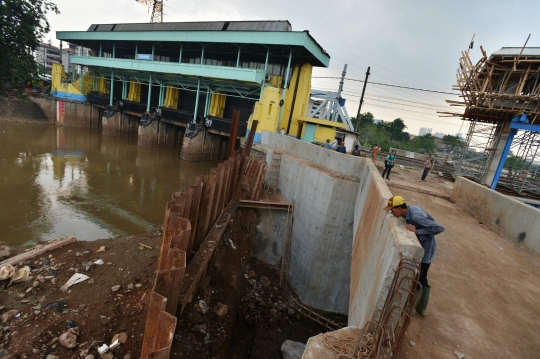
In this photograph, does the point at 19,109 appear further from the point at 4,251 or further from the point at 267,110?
the point at 4,251

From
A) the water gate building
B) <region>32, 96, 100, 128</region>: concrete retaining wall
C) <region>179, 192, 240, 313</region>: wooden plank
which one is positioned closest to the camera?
<region>179, 192, 240, 313</region>: wooden plank

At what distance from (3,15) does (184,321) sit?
33.0 metres

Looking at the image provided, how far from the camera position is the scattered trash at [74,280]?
4887 mm

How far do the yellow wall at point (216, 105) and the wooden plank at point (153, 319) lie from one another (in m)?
21.0

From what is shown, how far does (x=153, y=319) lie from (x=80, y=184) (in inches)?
491

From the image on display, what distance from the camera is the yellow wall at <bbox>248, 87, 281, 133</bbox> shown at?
53.7 ft

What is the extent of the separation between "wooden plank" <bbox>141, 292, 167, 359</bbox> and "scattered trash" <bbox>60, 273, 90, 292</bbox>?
3392mm

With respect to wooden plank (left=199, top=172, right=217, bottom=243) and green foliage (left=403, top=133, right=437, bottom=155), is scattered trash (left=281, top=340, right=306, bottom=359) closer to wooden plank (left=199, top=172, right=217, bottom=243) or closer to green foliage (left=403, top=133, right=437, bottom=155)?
wooden plank (left=199, top=172, right=217, bottom=243)

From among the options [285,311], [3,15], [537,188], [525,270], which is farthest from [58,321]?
[3,15]

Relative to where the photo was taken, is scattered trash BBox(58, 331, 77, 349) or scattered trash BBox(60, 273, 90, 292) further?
scattered trash BBox(60, 273, 90, 292)

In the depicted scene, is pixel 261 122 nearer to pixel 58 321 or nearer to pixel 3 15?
pixel 58 321

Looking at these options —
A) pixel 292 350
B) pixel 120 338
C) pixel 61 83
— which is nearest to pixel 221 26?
pixel 61 83

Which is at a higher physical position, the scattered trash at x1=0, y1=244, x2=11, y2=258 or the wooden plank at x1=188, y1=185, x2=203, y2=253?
the wooden plank at x1=188, y1=185, x2=203, y2=253

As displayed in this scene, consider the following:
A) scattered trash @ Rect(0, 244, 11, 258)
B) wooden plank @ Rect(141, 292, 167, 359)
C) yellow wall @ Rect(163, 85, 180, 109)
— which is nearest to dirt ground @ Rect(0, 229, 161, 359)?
scattered trash @ Rect(0, 244, 11, 258)
